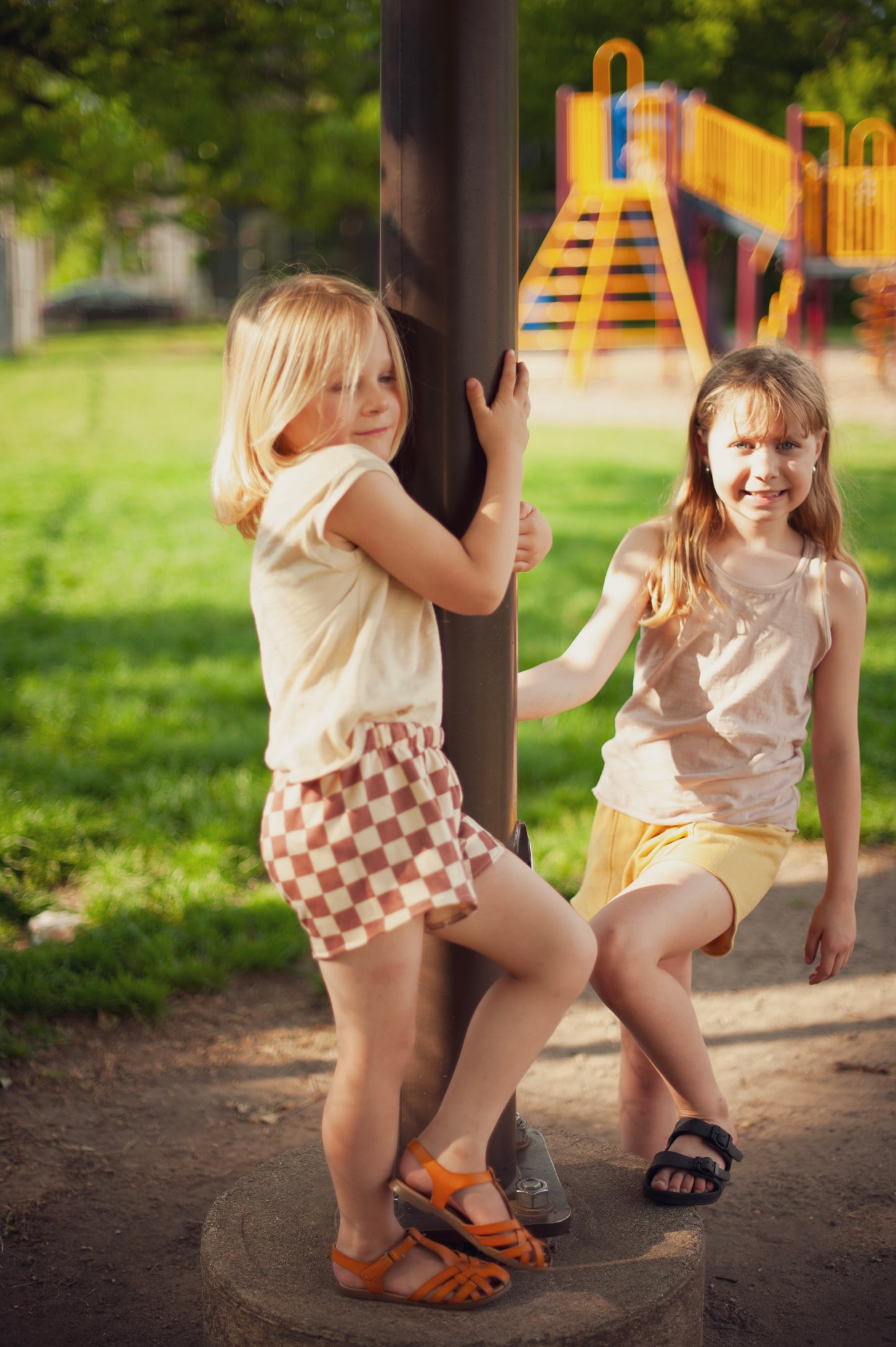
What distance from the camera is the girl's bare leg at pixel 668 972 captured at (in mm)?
1971

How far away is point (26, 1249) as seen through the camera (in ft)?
7.60

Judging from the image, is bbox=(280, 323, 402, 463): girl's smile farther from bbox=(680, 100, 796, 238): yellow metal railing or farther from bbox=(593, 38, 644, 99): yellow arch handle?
bbox=(680, 100, 796, 238): yellow metal railing

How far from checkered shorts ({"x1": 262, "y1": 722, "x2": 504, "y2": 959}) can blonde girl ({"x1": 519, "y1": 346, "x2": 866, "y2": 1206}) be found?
1.77 feet

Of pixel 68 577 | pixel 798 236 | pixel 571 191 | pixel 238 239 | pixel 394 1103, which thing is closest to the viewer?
pixel 394 1103

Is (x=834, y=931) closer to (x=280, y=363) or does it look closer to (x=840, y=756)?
(x=840, y=756)

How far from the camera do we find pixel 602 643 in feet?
7.25

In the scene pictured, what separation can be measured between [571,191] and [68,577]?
11.9 m

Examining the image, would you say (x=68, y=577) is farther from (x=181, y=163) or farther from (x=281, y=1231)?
(x=281, y=1231)

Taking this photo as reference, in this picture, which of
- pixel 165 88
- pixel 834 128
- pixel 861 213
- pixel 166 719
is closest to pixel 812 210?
pixel 861 213

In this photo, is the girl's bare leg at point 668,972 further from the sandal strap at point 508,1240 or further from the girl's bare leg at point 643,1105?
the sandal strap at point 508,1240

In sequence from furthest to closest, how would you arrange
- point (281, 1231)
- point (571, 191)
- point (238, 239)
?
point (238, 239)
point (571, 191)
point (281, 1231)

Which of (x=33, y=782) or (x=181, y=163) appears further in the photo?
(x=33, y=782)

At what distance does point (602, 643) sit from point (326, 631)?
73cm

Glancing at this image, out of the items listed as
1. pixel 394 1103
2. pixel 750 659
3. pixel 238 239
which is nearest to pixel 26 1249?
pixel 394 1103
